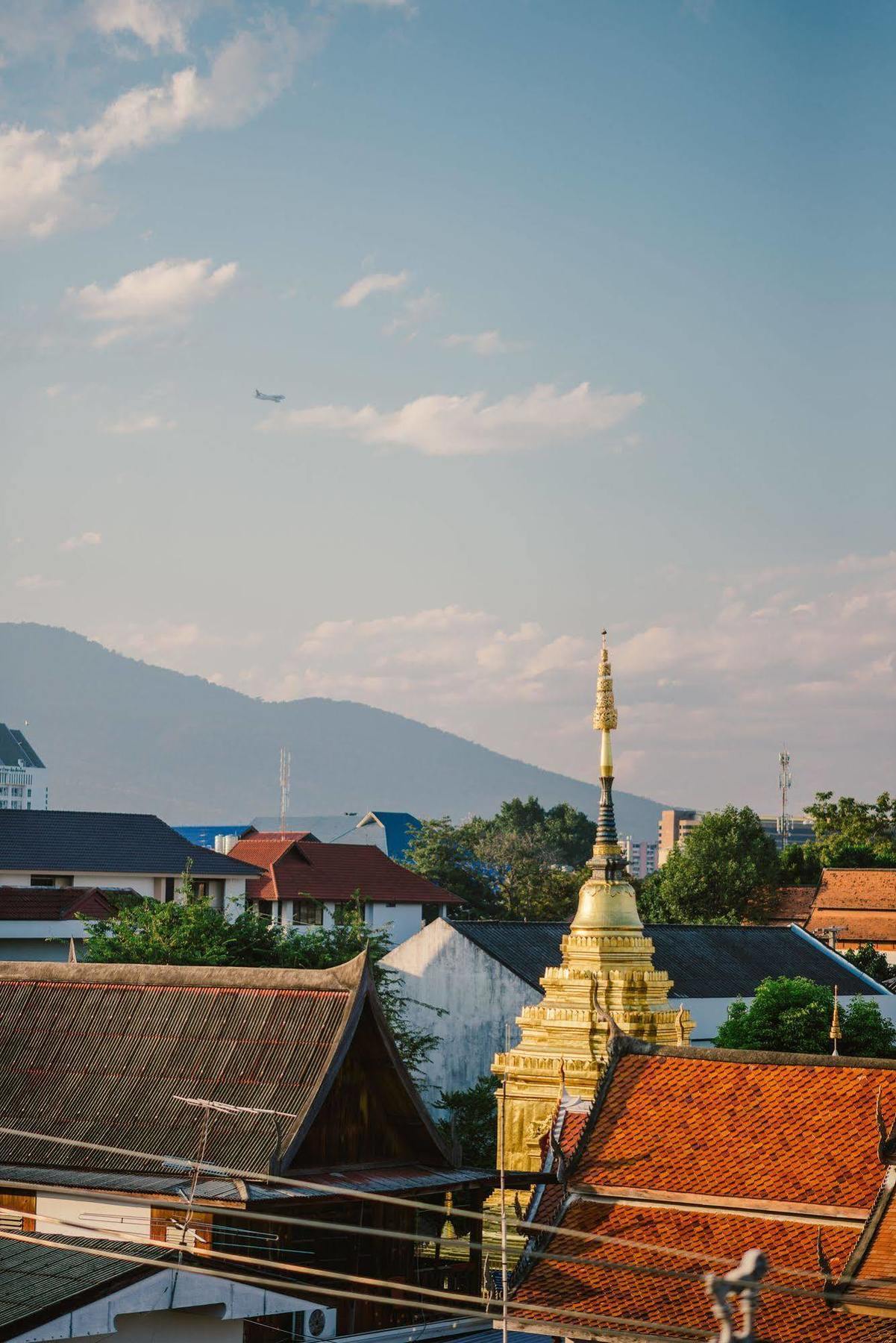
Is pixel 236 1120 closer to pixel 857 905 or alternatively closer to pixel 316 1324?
pixel 316 1324

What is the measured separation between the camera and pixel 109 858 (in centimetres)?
6881

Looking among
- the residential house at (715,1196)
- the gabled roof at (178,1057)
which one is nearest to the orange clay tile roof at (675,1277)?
the residential house at (715,1196)

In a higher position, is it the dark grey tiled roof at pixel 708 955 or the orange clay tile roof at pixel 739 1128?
the dark grey tiled roof at pixel 708 955

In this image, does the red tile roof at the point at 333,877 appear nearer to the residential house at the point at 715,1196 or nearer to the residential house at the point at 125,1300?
the residential house at the point at 715,1196

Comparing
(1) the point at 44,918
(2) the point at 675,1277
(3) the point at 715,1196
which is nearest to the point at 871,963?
(1) the point at 44,918

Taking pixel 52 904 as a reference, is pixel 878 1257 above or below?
below

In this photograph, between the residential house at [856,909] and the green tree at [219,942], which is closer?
the green tree at [219,942]

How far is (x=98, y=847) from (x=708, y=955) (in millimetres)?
22588

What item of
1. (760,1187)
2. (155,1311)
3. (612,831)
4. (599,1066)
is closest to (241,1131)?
(155,1311)

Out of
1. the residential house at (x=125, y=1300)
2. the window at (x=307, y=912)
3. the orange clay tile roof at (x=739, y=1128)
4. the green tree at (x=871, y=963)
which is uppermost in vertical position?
the window at (x=307, y=912)

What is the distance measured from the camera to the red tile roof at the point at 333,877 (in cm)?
7444

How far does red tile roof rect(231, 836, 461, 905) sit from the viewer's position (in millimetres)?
74438

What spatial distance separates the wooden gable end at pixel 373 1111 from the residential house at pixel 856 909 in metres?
57.5

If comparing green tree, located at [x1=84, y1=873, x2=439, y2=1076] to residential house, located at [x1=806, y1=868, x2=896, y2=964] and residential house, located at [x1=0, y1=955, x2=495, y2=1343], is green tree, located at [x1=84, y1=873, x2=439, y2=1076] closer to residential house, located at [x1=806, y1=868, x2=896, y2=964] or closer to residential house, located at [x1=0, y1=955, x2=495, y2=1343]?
residential house, located at [x1=0, y1=955, x2=495, y2=1343]
